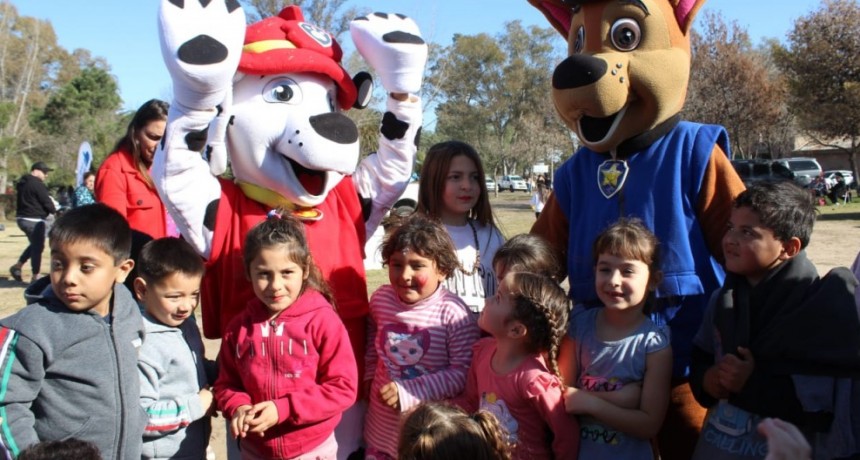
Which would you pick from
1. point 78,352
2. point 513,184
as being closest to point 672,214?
point 78,352

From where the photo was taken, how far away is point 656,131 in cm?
277

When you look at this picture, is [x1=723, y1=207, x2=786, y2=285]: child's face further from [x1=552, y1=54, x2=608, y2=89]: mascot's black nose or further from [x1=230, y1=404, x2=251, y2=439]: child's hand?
[x1=230, y1=404, x2=251, y2=439]: child's hand

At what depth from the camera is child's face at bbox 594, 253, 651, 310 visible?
2395 mm

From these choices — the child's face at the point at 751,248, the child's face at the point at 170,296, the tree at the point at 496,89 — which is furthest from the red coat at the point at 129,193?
the tree at the point at 496,89

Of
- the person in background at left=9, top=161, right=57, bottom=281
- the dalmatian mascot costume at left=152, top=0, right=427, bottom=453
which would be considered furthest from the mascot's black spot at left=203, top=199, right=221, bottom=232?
the person in background at left=9, top=161, right=57, bottom=281

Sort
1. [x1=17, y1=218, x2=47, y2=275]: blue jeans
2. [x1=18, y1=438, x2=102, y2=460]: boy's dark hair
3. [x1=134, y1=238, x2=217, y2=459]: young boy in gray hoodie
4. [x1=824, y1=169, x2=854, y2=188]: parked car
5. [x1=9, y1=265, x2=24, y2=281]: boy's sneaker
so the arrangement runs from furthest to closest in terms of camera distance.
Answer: [x1=824, y1=169, x2=854, y2=188]: parked car → [x1=9, y1=265, x2=24, y2=281]: boy's sneaker → [x1=17, y1=218, x2=47, y2=275]: blue jeans → [x1=134, y1=238, x2=217, y2=459]: young boy in gray hoodie → [x1=18, y1=438, x2=102, y2=460]: boy's dark hair

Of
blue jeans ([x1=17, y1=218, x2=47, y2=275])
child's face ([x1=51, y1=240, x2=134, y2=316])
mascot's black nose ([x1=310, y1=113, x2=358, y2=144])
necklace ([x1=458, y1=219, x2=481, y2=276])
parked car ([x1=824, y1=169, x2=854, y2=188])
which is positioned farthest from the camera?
parked car ([x1=824, y1=169, x2=854, y2=188])

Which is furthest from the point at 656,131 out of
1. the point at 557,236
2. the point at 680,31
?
the point at 557,236

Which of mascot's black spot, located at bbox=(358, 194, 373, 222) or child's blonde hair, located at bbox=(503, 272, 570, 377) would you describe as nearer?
child's blonde hair, located at bbox=(503, 272, 570, 377)

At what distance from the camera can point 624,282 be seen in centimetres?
239

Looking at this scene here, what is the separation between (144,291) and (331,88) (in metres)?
1.16

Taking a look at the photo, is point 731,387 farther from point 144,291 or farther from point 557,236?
point 144,291

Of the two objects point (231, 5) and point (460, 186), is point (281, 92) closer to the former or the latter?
point (231, 5)

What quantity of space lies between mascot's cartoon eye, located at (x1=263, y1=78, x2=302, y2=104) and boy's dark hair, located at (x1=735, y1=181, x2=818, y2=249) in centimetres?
177
